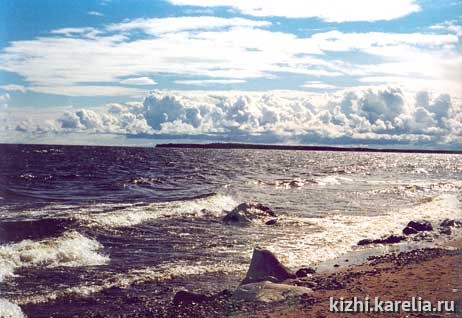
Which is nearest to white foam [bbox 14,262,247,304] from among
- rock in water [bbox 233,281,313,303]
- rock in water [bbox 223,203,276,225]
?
rock in water [bbox 233,281,313,303]

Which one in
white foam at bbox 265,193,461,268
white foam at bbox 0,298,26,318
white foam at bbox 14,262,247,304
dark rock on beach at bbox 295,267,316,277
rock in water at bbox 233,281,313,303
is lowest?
white foam at bbox 265,193,461,268

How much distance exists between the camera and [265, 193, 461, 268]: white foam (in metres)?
20.8

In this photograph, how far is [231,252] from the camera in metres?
21.1

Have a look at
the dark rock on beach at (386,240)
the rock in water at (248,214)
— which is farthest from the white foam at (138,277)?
the rock in water at (248,214)

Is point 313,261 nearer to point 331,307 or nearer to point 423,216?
point 331,307

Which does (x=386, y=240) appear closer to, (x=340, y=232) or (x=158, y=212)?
Result: (x=340, y=232)

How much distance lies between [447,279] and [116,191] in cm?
3556

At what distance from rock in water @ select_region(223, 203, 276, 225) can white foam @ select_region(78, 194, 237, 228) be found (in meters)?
2.84

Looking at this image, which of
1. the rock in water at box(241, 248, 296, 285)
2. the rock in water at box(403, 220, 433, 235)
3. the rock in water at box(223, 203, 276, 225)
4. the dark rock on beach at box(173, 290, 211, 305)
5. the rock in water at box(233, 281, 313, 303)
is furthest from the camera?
the rock in water at box(223, 203, 276, 225)

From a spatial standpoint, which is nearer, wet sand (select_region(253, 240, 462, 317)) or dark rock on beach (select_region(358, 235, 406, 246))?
wet sand (select_region(253, 240, 462, 317))

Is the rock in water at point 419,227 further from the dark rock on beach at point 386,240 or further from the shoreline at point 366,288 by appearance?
the shoreline at point 366,288

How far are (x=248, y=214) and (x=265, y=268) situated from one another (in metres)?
13.8

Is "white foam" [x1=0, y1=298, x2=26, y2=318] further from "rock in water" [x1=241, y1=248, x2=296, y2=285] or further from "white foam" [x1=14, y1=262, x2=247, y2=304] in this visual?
"rock in water" [x1=241, y1=248, x2=296, y2=285]

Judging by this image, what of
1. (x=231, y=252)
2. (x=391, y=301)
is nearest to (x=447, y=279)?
(x=391, y=301)
